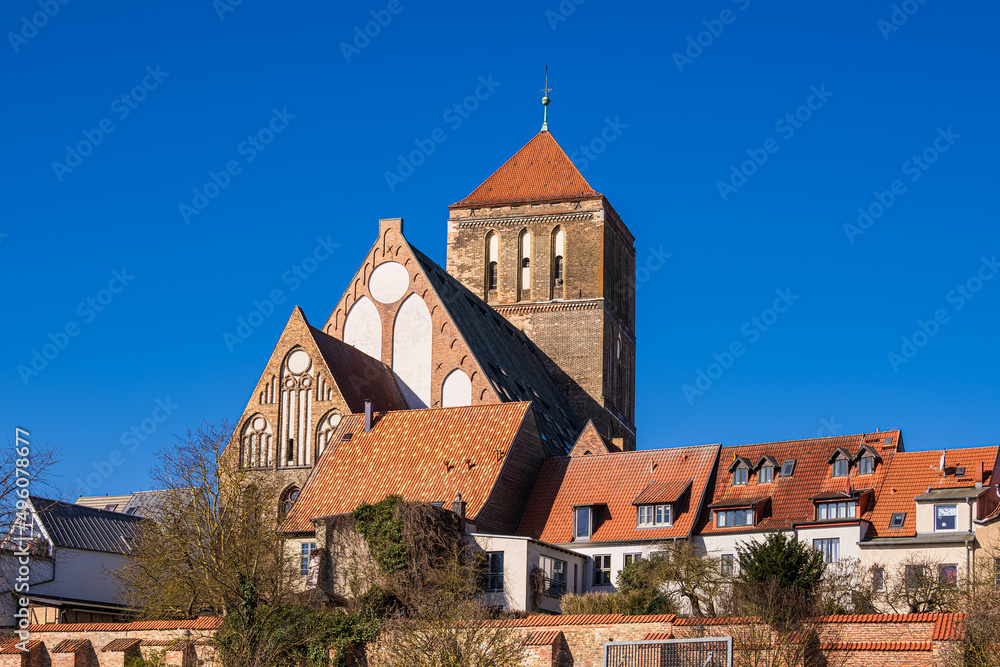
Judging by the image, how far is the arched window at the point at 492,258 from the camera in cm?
8281

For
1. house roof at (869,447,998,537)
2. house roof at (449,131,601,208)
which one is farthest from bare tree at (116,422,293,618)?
house roof at (449,131,601,208)

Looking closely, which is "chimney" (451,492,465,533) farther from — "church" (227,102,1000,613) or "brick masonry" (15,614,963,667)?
"brick masonry" (15,614,963,667)

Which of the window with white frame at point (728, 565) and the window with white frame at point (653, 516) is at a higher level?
the window with white frame at point (653, 516)

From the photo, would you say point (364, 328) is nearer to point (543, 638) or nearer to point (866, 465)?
point (866, 465)

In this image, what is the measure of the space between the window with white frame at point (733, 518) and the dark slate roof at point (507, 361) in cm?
922

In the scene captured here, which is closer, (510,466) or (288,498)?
(510,466)

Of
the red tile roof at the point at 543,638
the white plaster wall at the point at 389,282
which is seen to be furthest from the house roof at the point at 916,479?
the white plaster wall at the point at 389,282

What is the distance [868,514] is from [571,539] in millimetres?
9845

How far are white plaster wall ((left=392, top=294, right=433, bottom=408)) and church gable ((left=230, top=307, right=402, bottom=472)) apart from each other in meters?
4.53

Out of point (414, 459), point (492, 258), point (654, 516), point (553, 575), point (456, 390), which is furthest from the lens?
point (492, 258)

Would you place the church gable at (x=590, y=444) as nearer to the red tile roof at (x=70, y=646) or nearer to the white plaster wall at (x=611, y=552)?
the white plaster wall at (x=611, y=552)

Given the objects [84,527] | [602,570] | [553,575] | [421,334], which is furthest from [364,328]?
[553,575]

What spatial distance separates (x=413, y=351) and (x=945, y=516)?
84.5ft

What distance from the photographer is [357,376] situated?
60344 millimetres
